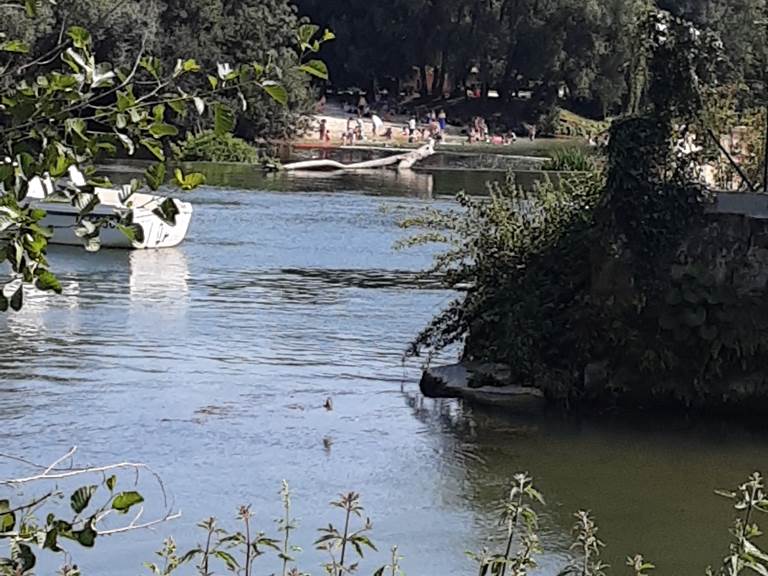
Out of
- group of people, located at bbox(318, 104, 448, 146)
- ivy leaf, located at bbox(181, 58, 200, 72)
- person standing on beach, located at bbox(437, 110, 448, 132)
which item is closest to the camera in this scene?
ivy leaf, located at bbox(181, 58, 200, 72)

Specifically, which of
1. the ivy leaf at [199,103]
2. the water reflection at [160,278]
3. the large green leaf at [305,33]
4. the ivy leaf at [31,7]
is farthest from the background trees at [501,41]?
the ivy leaf at [31,7]

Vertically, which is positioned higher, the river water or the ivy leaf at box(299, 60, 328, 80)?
the ivy leaf at box(299, 60, 328, 80)

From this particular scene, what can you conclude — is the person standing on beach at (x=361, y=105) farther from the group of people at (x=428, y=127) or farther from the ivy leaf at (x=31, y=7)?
the ivy leaf at (x=31, y=7)

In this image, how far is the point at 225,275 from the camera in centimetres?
1903

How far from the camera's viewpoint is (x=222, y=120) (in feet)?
9.48

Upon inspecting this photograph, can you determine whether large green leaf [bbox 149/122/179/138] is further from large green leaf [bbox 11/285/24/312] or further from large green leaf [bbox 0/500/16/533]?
large green leaf [bbox 0/500/16/533]

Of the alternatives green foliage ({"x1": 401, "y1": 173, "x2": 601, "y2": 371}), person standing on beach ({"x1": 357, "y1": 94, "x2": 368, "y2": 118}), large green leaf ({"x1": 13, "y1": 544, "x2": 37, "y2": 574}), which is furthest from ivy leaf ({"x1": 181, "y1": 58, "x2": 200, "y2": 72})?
person standing on beach ({"x1": 357, "y1": 94, "x2": 368, "y2": 118})

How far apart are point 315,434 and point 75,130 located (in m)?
8.20

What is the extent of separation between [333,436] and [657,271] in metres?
2.96

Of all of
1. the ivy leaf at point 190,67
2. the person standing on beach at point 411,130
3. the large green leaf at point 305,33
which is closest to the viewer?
the ivy leaf at point 190,67

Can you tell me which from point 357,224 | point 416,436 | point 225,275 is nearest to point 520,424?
point 416,436

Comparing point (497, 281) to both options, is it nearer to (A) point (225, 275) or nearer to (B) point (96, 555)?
(B) point (96, 555)

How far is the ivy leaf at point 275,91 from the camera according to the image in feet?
9.55

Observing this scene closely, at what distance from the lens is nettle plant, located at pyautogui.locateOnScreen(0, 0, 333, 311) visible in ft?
8.62
